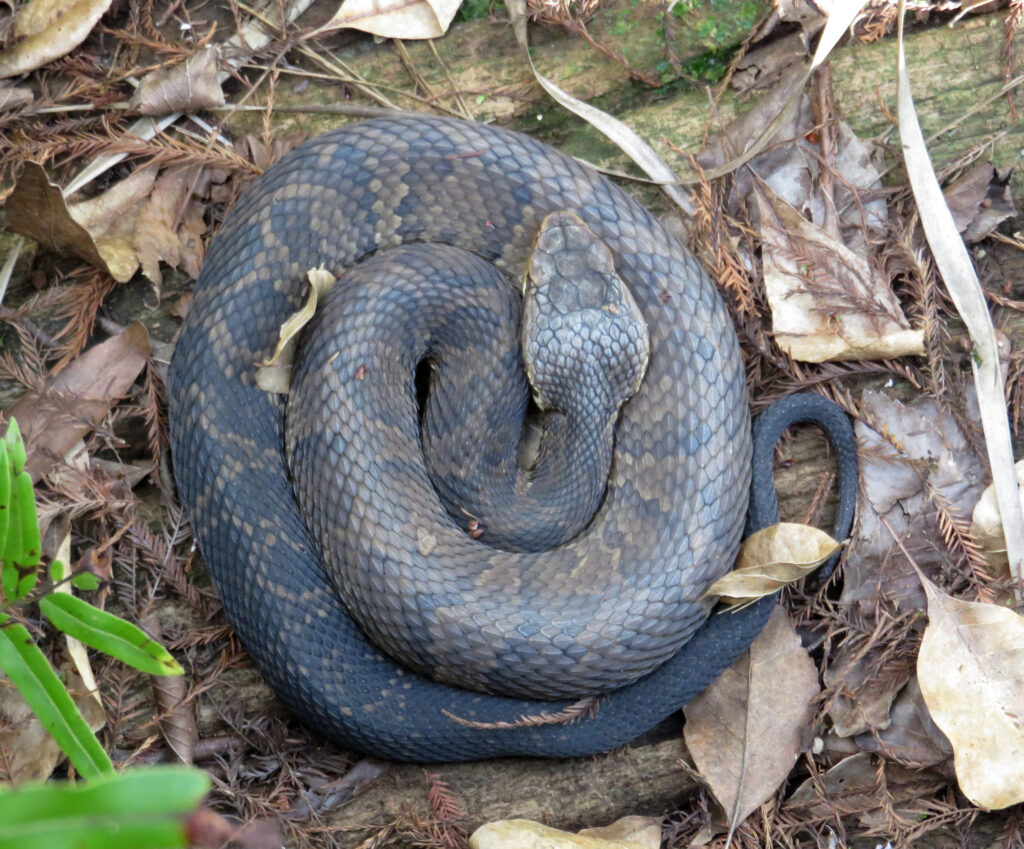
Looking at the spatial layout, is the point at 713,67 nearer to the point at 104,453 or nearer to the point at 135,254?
the point at 135,254

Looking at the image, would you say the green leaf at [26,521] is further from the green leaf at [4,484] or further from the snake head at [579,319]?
the snake head at [579,319]

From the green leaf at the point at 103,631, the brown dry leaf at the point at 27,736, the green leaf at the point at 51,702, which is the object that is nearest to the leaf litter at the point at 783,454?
the brown dry leaf at the point at 27,736

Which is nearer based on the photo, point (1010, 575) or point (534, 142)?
point (1010, 575)

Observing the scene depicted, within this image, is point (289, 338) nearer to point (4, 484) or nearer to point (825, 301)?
point (4, 484)

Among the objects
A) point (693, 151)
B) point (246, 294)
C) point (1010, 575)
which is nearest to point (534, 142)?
point (693, 151)

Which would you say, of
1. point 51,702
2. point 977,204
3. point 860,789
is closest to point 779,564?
point 860,789

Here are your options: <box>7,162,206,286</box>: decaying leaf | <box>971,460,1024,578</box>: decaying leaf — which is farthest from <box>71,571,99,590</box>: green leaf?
<box>971,460,1024,578</box>: decaying leaf

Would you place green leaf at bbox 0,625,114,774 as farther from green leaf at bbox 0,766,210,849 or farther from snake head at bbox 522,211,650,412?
snake head at bbox 522,211,650,412
